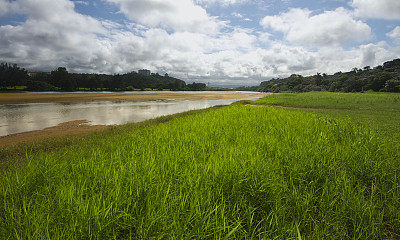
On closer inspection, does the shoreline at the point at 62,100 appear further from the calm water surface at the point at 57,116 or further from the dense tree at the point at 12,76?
the dense tree at the point at 12,76

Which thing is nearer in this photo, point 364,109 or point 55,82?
point 364,109

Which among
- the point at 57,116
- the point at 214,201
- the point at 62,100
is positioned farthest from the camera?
the point at 62,100

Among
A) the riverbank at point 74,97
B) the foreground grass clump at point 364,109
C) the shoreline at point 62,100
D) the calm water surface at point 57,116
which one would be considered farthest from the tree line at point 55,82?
the foreground grass clump at point 364,109

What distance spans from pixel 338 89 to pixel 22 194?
93.0 m

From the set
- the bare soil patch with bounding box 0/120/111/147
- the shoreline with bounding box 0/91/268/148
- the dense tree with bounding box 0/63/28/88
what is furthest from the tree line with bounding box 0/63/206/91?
the bare soil patch with bounding box 0/120/111/147

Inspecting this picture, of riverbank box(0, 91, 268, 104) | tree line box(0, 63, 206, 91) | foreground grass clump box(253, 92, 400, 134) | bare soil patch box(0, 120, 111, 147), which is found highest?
tree line box(0, 63, 206, 91)

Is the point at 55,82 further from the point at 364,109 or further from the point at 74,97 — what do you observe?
the point at 364,109

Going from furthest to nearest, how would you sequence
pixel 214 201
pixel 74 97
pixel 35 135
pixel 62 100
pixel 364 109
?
1. pixel 74 97
2. pixel 62 100
3. pixel 364 109
4. pixel 35 135
5. pixel 214 201

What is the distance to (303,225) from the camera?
2141 mm

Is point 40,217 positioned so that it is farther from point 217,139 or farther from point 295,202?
point 217,139

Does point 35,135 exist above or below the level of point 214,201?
below

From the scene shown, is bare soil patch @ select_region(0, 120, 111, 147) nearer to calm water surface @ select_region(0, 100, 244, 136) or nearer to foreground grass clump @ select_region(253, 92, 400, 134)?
calm water surface @ select_region(0, 100, 244, 136)

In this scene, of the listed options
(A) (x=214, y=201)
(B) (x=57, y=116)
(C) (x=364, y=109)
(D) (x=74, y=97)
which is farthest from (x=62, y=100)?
(C) (x=364, y=109)

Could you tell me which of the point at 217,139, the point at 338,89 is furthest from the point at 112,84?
the point at 338,89
